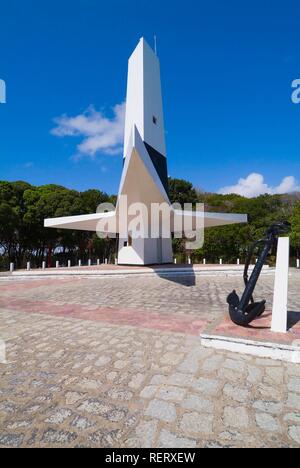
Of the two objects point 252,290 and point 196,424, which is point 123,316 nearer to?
point 252,290

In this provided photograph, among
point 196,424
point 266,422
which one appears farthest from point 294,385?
point 196,424

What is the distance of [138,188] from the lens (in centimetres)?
1162

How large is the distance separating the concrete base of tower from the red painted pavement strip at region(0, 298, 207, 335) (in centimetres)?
951

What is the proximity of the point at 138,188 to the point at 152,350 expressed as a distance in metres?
8.98

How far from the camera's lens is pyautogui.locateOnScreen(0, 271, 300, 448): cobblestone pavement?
1.89 meters

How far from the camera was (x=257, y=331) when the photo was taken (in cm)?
352

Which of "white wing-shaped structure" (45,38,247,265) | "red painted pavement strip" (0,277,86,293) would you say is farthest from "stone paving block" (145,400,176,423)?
"white wing-shaped structure" (45,38,247,265)

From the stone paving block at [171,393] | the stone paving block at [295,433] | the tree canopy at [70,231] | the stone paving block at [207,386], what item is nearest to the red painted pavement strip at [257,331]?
the stone paving block at [207,386]

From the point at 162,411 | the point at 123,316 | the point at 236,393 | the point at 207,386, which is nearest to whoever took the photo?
the point at 162,411

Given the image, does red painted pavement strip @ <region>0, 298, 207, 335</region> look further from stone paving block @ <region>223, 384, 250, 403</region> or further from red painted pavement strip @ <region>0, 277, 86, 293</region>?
red painted pavement strip @ <region>0, 277, 86, 293</region>

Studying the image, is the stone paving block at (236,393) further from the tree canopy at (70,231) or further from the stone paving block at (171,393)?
the tree canopy at (70,231)

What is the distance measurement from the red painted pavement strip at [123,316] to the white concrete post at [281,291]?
1061 millimetres

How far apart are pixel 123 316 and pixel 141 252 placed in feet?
35.3
